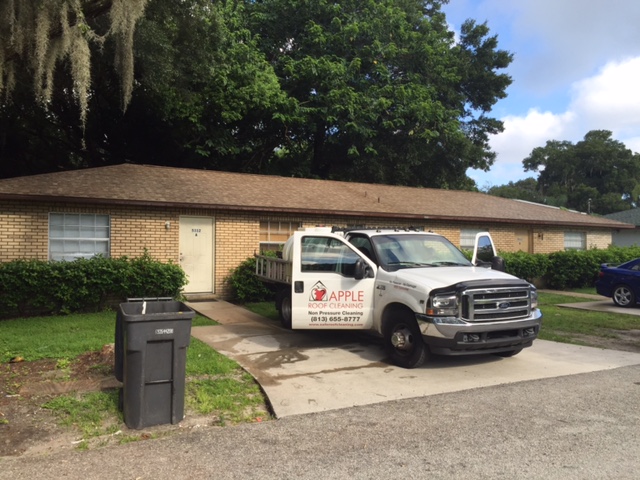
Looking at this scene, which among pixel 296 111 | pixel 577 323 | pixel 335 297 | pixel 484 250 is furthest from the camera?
pixel 296 111

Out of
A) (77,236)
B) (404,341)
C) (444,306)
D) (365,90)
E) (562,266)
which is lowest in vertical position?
(404,341)

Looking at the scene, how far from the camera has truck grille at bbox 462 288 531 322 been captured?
658 centimetres

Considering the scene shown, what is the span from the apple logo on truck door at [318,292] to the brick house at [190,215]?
5.72 metres

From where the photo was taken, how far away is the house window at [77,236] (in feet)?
36.7

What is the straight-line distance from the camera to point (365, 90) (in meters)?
22.8

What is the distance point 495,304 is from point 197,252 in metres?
8.20

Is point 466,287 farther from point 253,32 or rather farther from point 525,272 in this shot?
point 253,32

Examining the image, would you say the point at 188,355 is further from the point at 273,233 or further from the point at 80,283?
the point at 273,233

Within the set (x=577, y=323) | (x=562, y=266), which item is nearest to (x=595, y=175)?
(x=562, y=266)

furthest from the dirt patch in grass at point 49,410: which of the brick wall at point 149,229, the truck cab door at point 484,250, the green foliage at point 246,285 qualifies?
the green foliage at point 246,285

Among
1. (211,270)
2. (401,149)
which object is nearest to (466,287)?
(211,270)

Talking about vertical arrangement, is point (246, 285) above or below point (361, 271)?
below

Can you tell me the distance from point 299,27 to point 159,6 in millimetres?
13502

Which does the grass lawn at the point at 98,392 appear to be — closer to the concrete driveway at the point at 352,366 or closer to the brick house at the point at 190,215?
the concrete driveway at the point at 352,366
